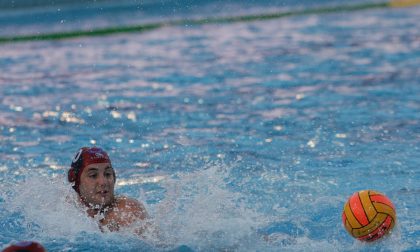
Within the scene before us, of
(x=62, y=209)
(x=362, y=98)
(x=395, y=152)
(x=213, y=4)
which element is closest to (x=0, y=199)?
(x=62, y=209)

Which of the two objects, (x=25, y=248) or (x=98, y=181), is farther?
(x=98, y=181)

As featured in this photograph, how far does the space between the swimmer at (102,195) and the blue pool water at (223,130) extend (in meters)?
0.08

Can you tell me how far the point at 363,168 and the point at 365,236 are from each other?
6.69 ft

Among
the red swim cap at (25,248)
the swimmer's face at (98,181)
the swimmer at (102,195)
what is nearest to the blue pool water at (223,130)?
the swimmer at (102,195)

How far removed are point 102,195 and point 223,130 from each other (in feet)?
9.94

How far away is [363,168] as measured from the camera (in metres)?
6.39

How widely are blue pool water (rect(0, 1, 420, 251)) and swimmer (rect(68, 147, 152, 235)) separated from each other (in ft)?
0.26

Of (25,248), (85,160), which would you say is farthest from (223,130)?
(25,248)

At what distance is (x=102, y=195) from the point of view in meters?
4.75

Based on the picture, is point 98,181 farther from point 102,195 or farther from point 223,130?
point 223,130

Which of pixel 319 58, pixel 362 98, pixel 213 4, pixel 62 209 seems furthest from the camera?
pixel 213 4

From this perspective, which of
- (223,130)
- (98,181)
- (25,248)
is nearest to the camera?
(25,248)

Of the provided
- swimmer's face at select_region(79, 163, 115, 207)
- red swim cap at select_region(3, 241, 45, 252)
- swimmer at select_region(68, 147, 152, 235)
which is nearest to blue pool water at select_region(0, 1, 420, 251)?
swimmer at select_region(68, 147, 152, 235)

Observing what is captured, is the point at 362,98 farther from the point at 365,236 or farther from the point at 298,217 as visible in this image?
the point at 365,236
